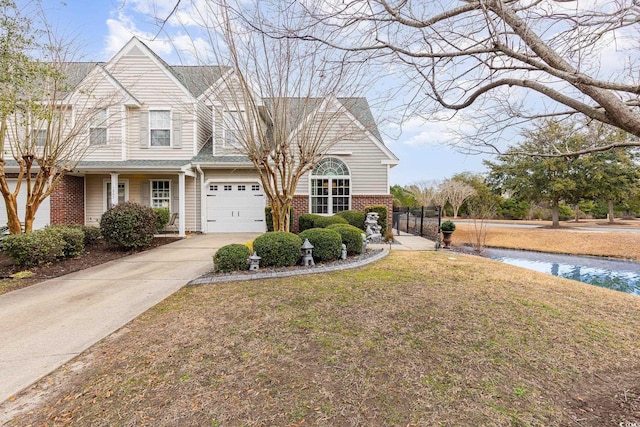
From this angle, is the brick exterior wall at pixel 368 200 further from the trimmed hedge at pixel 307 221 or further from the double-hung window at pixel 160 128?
the double-hung window at pixel 160 128

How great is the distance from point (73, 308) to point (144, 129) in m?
10.2

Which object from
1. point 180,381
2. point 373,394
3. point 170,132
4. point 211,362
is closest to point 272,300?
point 211,362

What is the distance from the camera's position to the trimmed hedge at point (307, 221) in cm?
1116

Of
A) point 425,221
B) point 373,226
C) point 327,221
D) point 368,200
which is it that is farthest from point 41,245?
point 425,221

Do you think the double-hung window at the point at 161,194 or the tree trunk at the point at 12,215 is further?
the double-hung window at the point at 161,194

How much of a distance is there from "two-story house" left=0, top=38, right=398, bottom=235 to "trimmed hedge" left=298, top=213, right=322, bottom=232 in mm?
888

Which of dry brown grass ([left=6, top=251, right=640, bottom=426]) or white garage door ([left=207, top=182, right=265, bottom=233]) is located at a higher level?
white garage door ([left=207, top=182, right=265, bottom=233])

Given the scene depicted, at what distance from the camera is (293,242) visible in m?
6.67

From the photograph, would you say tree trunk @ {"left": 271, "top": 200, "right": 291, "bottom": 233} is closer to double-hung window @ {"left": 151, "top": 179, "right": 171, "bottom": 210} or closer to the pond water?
double-hung window @ {"left": 151, "top": 179, "right": 171, "bottom": 210}

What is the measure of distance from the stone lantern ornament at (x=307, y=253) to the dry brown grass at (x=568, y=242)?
1029 centimetres

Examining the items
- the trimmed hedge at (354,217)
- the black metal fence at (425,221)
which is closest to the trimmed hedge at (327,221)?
the trimmed hedge at (354,217)

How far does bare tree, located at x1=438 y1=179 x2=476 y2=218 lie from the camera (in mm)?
28781

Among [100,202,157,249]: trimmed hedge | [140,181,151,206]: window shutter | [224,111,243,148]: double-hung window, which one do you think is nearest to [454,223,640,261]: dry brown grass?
[224,111,243,148]: double-hung window

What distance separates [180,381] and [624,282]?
10.9 m
